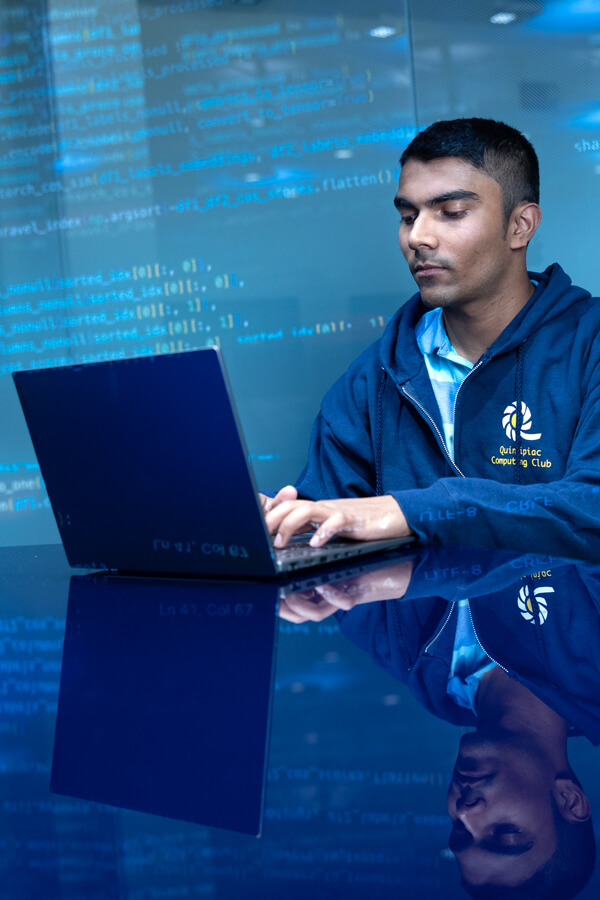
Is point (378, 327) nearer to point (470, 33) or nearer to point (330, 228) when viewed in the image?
point (330, 228)

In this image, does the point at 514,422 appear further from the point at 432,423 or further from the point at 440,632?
the point at 440,632

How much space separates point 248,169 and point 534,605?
7.53 ft

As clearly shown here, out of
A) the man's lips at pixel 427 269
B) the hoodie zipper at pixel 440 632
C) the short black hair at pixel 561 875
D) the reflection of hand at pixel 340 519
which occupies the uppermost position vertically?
the man's lips at pixel 427 269

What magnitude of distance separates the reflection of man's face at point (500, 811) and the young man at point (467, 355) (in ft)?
3.43

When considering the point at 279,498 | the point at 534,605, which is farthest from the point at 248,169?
the point at 534,605

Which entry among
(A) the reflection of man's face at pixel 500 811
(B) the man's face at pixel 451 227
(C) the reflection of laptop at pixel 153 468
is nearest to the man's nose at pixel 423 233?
(B) the man's face at pixel 451 227

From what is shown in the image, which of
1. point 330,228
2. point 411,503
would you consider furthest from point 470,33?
point 411,503

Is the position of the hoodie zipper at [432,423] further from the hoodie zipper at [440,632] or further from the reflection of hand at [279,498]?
the hoodie zipper at [440,632]

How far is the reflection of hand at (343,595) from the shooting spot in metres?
0.69

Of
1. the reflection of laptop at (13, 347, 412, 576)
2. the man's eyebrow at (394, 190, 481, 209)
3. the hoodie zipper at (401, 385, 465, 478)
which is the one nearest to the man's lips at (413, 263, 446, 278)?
the man's eyebrow at (394, 190, 481, 209)

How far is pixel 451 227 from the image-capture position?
1.56m

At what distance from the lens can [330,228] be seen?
265 centimetres

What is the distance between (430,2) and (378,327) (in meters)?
0.93

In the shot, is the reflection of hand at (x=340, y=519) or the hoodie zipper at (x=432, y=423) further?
the hoodie zipper at (x=432, y=423)
